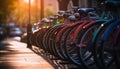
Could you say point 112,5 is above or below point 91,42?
above

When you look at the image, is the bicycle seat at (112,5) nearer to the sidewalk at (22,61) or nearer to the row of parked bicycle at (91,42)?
the row of parked bicycle at (91,42)

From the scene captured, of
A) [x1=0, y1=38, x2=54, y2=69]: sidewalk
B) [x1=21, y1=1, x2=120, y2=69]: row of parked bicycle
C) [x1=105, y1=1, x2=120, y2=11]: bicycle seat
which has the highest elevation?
[x1=105, y1=1, x2=120, y2=11]: bicycle seat

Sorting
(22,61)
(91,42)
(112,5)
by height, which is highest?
(112,5)

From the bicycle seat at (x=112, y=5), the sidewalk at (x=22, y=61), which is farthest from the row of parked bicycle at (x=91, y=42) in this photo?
the sidewalk at (x=22, y=61)

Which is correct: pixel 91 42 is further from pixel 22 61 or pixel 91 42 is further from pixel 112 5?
pixel 22 61

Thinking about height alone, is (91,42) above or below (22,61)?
above

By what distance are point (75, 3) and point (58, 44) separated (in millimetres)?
7466

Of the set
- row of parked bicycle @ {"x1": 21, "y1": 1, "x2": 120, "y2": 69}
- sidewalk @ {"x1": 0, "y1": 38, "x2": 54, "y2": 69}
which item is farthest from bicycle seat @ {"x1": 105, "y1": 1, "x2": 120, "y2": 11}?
sidewalk @ {"x1": 0, "y1": 38, "x2": 54, "y2": 69}

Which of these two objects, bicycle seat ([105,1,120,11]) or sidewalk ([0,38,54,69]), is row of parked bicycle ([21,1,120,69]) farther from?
sidewalk ([0,38,54,69])

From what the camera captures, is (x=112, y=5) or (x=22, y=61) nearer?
(x=112, y=5)

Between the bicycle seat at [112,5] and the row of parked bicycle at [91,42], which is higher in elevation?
the bicycle seat at [112,5]

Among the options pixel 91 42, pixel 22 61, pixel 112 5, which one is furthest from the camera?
pixel 22 61

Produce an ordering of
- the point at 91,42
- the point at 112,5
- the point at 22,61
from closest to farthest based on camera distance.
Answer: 1. the point at 112,5
2. the point at 91,42
3. the point at 22,61

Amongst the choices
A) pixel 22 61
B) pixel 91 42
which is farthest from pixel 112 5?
pixel 22 61
